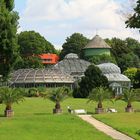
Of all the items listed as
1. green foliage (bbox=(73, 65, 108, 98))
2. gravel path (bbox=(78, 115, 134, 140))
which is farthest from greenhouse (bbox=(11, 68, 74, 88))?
gravel path (bbox=(78, 115, 134, 140))

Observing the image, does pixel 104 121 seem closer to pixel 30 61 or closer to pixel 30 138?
pixel 30 138

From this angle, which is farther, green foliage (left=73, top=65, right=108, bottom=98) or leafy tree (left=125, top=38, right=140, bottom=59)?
leafy tree (left=125, top=38, right=140, bottom=59)

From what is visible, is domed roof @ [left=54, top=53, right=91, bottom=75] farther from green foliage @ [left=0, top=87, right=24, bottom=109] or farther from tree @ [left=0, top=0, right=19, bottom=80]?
tree @ [left=0, top=0, right=19, bottom=80]

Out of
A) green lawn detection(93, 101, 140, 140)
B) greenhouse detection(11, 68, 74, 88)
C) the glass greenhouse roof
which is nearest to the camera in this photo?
green lawn detection(93, 101, 140, 140)

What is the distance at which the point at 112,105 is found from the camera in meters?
51.6

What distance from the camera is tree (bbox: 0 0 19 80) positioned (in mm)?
33094

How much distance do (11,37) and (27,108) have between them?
14808 millimetres

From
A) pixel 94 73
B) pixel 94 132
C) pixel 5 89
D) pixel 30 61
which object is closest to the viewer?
pixel 94 132

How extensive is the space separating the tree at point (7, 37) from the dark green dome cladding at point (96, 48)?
78627 mm

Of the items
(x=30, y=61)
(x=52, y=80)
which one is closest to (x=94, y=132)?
(x=52, y=80)

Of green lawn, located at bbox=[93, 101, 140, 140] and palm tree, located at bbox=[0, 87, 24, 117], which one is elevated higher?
palm tree, located at bbox=[0, 87, 24, 117]

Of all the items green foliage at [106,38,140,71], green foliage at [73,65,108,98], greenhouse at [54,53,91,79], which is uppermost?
green foliage at [106,38,140,71]

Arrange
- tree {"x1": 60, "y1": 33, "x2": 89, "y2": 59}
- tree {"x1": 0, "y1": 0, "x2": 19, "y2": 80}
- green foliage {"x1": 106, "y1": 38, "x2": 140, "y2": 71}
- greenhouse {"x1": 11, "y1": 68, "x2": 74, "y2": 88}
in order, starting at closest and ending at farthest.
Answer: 1. tree {"x1": 0, "y1": 0, "x2": 19, "y2": 80}
2. greenhouse {"x1": 11, "y1": 68, "x2": 74, "y2": 88}
3. green foliage {"x1": 106, "y1": 38, "x2": 140, "y2": 71}
4. tree {"x1": 60, "y1": 33, "x2": 89, "y2": 59}

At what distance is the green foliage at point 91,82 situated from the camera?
217 ft
